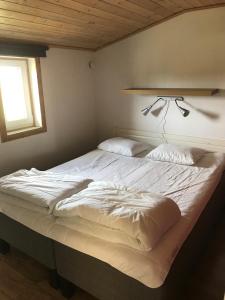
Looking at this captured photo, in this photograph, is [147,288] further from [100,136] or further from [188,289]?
[100,136]

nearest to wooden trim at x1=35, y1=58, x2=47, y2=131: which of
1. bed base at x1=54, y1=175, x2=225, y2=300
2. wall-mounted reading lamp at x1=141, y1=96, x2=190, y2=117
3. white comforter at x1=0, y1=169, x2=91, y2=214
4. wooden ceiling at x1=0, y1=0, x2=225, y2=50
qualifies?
wooden ceiling at x1=0, y1=0, x2=225, y2=50

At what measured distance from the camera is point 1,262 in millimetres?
2141

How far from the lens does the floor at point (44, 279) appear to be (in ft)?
5.90

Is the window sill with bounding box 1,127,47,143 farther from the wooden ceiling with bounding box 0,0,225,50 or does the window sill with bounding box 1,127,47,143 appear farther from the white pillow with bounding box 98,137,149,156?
the wooden ceiling with bounding box 0,0,225,50

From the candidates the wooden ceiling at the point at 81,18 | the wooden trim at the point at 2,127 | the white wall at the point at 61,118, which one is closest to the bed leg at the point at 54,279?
the white wall at the point at 61,118

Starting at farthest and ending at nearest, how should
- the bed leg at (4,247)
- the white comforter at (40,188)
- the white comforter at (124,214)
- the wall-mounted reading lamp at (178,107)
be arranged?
1. the wall-mounted reading lamp at (178,107)
2. the bed leg at (4,247)
3. the white comforter at (40,188)
4. the white comforter at (124,214)

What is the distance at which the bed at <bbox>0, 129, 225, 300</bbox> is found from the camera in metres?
1.37

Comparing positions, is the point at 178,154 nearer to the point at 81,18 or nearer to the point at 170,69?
the point at 170,69

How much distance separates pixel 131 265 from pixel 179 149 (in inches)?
67.2

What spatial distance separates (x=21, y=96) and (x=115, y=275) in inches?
88.5

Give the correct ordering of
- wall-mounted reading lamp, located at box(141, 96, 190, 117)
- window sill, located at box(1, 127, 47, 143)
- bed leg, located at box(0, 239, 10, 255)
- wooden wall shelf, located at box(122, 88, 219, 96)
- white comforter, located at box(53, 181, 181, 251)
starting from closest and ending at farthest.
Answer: white comforter, located at box(53, 181, 181, 251) < bed leg, located at box(0, 239, 10, 255) < window sill, located at box(1, 127, 47, 143) < wooden wall shelf, located at box(122, 88, 219, 96) < wall-mounted reading lamp, located at box(141, 96, 190, 117)

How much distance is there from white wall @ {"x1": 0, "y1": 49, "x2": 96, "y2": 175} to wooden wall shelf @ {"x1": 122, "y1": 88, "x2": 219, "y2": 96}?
646 mm

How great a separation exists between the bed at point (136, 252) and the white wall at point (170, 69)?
33.1 inches

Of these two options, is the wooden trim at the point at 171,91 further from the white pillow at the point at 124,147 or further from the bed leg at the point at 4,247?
the bed leg at the point at 4,247
